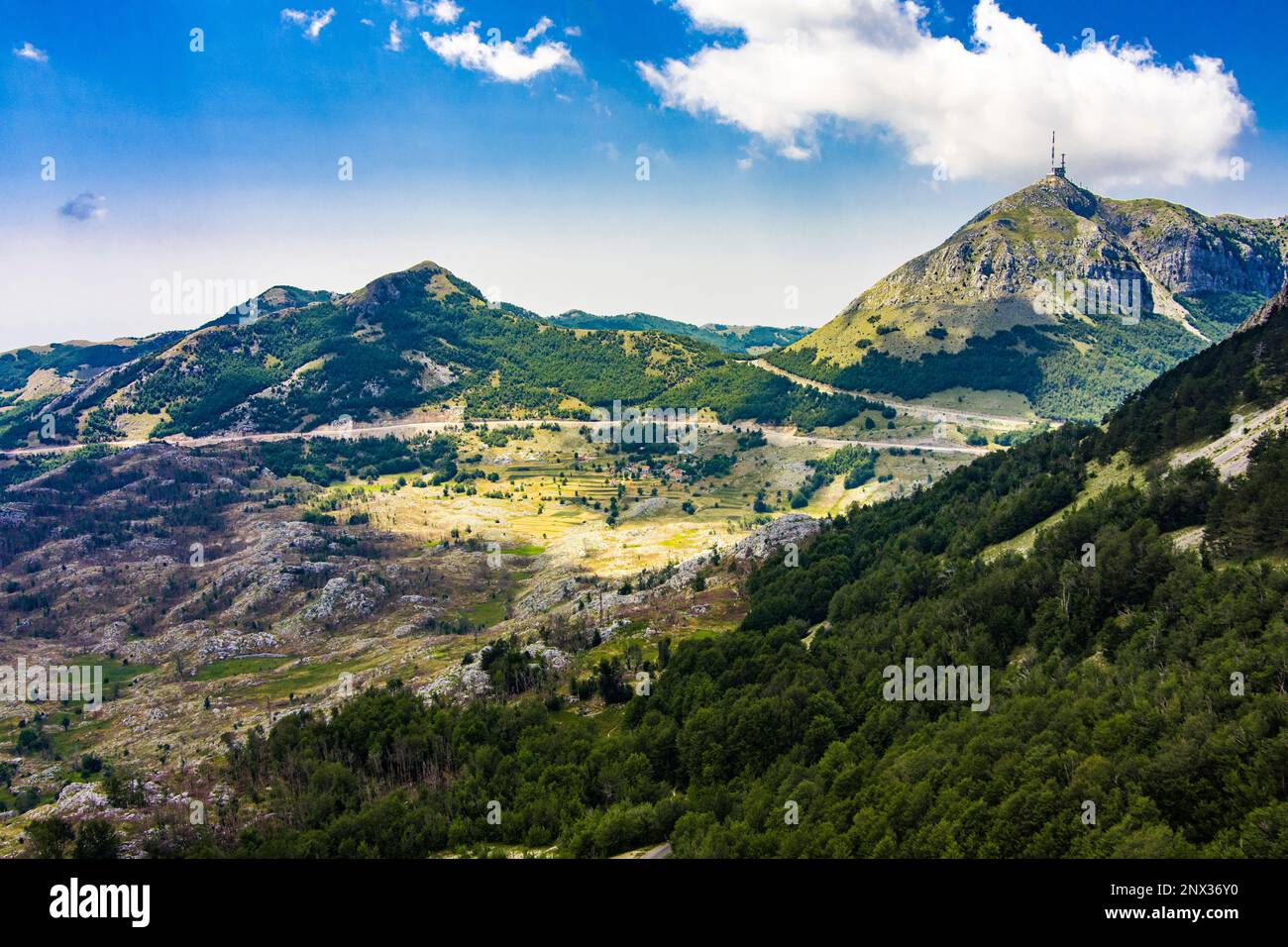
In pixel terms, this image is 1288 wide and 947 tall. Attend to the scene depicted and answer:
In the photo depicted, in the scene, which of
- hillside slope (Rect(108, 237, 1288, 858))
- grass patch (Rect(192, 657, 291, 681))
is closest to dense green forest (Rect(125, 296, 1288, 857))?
hillside slope (Rect(108, 237, 1288, 858))

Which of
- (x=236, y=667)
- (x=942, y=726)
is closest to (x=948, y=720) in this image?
(x=942, y=726)

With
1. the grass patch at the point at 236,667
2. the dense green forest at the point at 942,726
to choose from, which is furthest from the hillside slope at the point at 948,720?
the grass patch at the point at 236,667

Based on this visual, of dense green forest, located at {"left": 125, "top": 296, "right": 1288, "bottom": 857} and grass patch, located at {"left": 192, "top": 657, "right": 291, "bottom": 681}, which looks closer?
dense green forest, located at {"left": 125, "top": 296, "right": 1288, "bottom": 857}

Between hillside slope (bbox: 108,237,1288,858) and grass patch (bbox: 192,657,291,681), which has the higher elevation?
hillside slope (bbox: 108,237,1288,858)

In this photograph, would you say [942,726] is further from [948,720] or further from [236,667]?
[236,667]

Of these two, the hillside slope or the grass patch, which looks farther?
the grass patch

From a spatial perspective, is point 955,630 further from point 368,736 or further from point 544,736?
point 368,736

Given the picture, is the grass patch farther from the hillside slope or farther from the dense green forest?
the dense green forest

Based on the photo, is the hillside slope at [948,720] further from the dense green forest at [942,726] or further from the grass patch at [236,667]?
the grass patch at [236,667]

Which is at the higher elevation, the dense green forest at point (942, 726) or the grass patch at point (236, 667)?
the dense green forest at point (942, 726)
